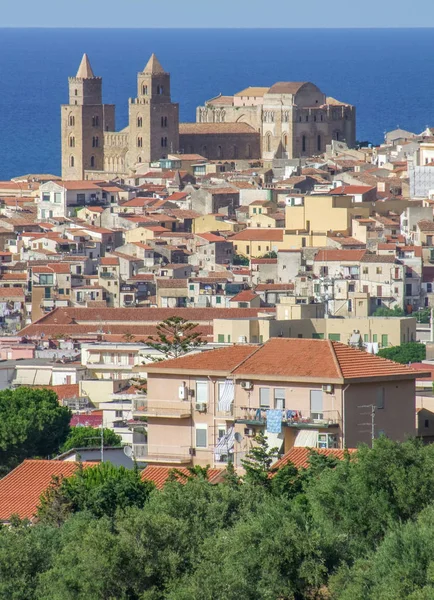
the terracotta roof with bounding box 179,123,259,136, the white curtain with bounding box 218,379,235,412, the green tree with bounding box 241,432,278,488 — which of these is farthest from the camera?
the terracotta roof with bounding box 179,123,259,136

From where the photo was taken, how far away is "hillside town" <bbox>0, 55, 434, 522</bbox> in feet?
85.1

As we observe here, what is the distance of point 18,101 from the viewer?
19550cm

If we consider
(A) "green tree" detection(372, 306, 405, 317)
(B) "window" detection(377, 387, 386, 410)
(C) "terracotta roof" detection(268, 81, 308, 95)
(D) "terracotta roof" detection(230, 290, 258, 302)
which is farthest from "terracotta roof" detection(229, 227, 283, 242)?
(B) "window" detection(377, 387, 386, 410)

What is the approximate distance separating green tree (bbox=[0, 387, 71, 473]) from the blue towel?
22.2 ft

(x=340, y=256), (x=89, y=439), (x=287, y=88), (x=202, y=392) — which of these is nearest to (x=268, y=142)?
(x=287, y=88)

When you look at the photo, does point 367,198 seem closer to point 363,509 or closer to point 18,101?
point 363,509

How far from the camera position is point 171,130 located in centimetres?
10088

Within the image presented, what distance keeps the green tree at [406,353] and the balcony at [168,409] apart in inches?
758

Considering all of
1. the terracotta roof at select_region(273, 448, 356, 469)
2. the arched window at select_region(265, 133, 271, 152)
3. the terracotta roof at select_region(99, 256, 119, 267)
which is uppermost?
the arched window at select_region(265, 133, 271, 152)

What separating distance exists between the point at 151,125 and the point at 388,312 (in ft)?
139

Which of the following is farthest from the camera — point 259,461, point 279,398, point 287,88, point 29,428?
point 287,88

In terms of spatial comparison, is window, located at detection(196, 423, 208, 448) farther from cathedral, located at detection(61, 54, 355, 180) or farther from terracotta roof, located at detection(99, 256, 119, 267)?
cathedral, located at detection(61, 54, 355, 180)

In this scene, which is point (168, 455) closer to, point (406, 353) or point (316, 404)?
point (316, 404)

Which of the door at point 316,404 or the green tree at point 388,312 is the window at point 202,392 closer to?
the door at point 316,404
